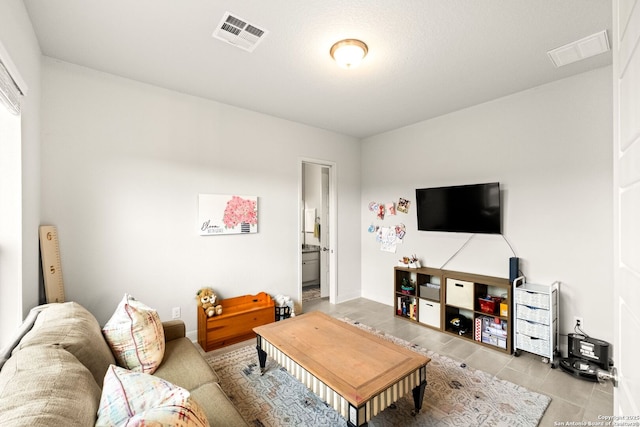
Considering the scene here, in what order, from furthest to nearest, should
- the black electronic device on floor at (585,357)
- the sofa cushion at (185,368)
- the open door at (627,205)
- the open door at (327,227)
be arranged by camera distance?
the open door at (327,227) → the black electronic device on floor at (585,357) → the sofa cushion at (185,368) → the open door at (627,205)

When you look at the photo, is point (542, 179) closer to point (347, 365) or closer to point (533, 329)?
point (533, 329)

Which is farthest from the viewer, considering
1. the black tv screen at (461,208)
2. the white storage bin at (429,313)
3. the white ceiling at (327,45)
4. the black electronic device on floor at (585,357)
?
the white storage bin at (429,313)

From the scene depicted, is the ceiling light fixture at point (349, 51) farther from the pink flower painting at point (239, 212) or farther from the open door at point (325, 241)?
the open door at point (325, 241)

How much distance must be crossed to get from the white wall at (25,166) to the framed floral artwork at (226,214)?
1.34 meters

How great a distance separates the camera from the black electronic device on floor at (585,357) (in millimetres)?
2395

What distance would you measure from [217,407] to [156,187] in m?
2.27

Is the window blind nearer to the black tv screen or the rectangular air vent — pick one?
the rectangular air vent

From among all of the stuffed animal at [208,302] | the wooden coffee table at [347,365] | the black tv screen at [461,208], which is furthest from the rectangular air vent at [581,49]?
the stuffed animal at [208,302]

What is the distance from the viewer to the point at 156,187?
2932mm

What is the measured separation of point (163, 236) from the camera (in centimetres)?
297

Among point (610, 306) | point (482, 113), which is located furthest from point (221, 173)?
point (610, 306)

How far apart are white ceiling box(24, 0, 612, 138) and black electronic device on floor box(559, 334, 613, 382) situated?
2.49 meters

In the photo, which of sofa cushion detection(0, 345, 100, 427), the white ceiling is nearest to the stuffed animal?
sofa cushion detection(0, 345, 100, 427)

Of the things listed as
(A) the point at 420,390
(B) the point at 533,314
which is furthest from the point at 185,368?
(B) the point at 533,314
